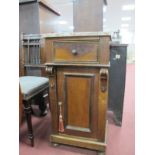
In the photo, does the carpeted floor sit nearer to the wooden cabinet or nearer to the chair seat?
the wooden cabinet

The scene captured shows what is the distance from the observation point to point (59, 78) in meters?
1.25

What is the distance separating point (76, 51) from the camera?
1128 millimetres

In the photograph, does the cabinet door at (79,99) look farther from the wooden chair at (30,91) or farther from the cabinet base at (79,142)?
the wooden chair at (30,91)

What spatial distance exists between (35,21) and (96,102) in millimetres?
1253

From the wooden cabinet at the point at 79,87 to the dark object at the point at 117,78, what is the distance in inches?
23.0

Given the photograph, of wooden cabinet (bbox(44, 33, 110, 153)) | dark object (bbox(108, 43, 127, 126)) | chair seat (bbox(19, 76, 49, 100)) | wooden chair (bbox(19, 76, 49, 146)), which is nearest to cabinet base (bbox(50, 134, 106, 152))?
wooden cabinet (bbox(44, 33, 110, 153))

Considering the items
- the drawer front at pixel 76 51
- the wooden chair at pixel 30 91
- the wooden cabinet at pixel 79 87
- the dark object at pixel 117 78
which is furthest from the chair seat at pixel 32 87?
the dark object at pixel 117 78

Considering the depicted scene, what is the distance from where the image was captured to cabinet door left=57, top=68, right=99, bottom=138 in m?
1.17

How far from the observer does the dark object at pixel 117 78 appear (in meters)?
1.64

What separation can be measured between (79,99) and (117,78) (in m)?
0.65

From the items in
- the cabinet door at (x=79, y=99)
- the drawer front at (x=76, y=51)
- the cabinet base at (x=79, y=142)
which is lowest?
the cabinet base at (x=79, y=142)
